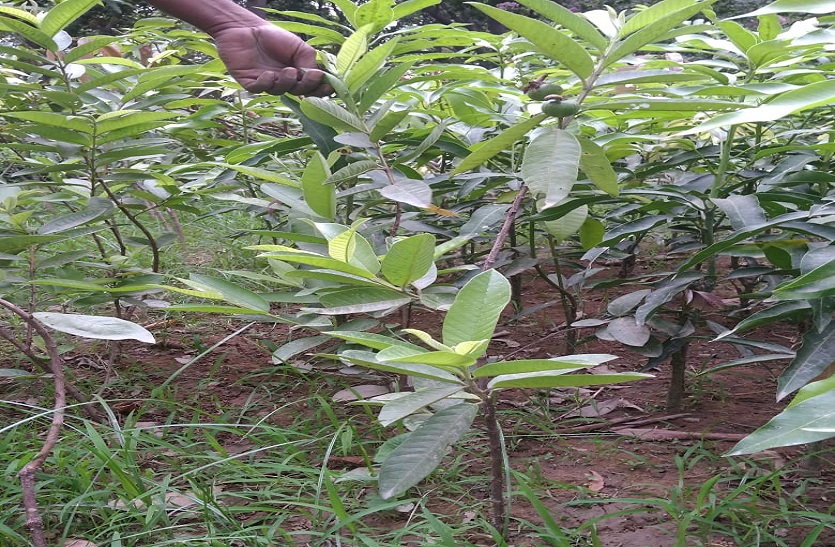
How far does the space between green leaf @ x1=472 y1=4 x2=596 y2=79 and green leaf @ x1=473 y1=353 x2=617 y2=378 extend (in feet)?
1.68

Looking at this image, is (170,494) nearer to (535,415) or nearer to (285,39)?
(535,415)

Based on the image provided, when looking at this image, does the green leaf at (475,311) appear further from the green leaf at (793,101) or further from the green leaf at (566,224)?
the green leaf at (566,224)

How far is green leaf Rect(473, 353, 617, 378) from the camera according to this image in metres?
0.81

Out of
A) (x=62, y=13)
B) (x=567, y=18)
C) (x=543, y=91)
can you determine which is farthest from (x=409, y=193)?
(x=62, y=13)

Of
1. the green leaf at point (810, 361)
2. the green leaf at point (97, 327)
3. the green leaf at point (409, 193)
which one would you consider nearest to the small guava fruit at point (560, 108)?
the green leaf at point (409, 193)

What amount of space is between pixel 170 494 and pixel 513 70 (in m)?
1.84

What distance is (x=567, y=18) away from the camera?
1176mm

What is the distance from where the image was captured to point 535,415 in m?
1.78

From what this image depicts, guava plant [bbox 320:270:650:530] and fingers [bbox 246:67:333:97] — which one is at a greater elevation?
fingers [bbox 246:67:333:97]

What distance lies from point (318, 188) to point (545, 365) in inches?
28.7

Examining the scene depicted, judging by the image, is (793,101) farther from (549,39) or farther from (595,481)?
(595,481)

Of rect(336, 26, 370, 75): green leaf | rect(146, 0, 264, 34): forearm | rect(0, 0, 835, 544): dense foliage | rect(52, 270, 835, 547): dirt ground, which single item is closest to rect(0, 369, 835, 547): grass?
rect(52, 270, 835, 547): dirt ground

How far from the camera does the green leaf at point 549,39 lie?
42.4 inches

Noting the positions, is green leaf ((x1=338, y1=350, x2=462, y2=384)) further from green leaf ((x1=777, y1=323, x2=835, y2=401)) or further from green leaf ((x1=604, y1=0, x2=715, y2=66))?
green leaf ((x1=604, y1=0, x2=715, y2=66))
